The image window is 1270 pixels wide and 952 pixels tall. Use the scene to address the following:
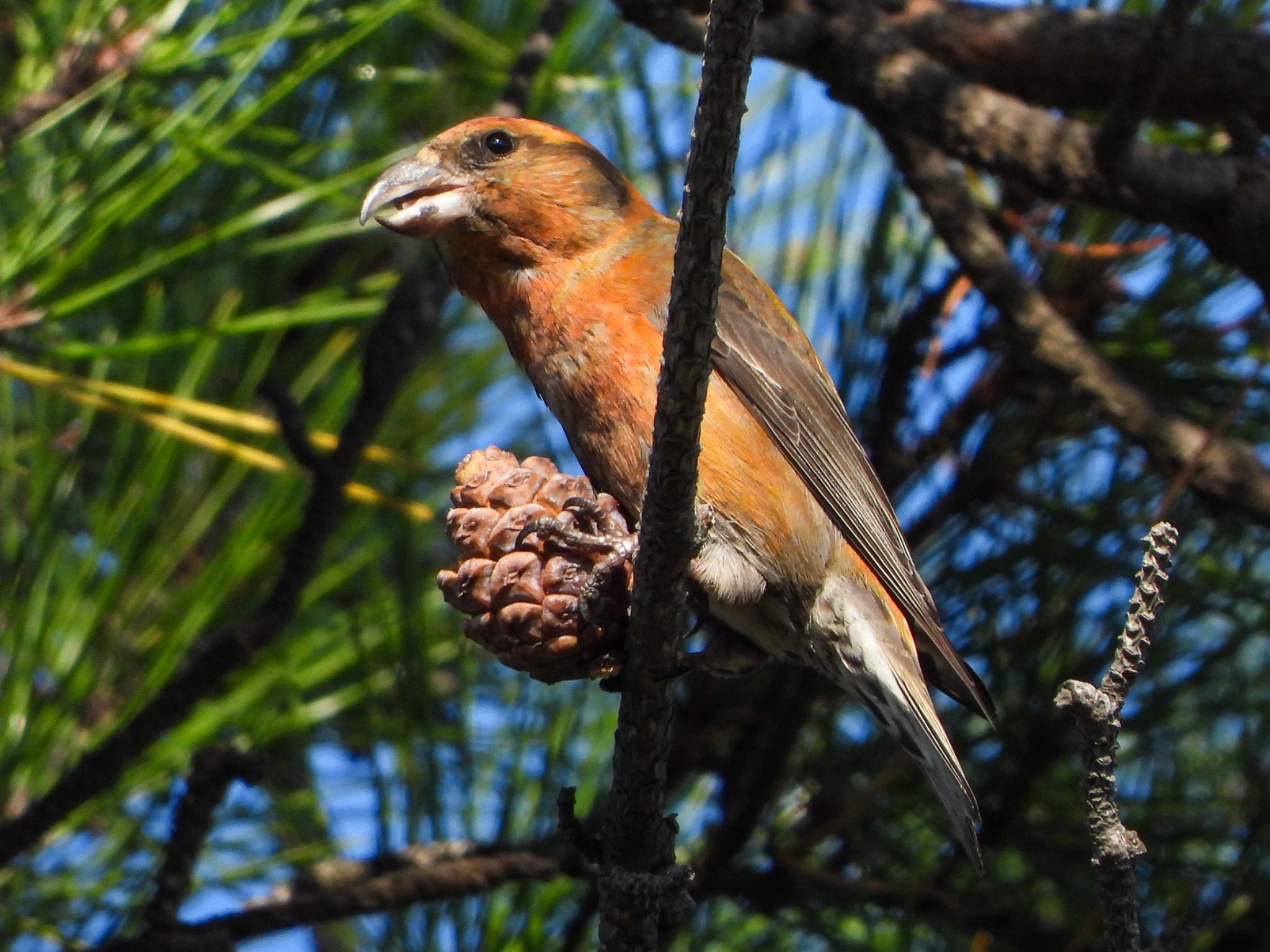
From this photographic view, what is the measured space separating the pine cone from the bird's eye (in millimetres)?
1007

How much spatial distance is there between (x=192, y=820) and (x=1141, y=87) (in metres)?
2.18

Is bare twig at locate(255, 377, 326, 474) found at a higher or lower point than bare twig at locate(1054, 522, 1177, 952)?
Answer: higher

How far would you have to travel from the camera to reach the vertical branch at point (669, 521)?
1474mm

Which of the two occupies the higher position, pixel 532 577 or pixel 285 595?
pixel 285 595

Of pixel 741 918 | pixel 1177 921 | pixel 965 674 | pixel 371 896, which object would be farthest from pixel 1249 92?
pixel 371 896

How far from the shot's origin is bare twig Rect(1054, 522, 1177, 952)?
1.59 meters

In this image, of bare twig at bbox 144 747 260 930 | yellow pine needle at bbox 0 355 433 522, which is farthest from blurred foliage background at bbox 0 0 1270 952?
bare twig at bbox 144 747 260 930

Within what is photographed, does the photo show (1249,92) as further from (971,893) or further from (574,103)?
(574,103)

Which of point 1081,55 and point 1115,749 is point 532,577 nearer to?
point 1115,749

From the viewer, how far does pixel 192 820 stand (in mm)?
2521

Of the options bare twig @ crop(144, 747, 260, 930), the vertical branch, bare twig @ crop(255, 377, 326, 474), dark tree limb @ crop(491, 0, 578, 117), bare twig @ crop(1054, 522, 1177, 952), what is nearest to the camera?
the vertical branch

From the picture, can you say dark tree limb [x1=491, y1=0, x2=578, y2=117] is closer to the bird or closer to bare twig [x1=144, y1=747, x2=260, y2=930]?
the bird

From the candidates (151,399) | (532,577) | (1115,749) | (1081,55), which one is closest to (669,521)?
(532,577)

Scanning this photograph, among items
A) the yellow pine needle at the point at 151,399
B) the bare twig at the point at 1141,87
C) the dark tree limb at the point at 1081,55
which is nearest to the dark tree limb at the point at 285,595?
the yellow pine needle at the point at 151,399
